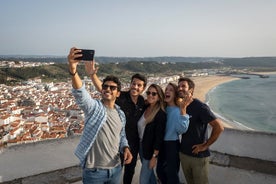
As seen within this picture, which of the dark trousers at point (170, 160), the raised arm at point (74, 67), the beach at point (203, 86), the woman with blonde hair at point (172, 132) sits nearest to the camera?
the raised arm at point (74, 67)

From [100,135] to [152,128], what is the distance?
0.58 metres

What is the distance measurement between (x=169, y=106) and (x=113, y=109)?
2.04 feet

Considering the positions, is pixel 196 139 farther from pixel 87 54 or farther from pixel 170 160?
pixel 87 54

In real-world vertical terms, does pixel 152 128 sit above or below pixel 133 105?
below

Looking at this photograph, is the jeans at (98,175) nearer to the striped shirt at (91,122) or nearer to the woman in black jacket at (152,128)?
the striped shirt at (91,122)

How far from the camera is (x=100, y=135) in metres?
1.87

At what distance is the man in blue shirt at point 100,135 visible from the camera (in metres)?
1.79

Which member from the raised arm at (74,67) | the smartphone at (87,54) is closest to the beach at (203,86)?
the smartphone at (87,54)

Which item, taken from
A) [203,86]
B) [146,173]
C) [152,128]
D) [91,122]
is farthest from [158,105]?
[203,86]

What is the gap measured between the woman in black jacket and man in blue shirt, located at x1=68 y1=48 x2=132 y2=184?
1.32 ft

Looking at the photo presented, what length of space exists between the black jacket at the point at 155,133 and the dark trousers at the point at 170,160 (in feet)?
0.27

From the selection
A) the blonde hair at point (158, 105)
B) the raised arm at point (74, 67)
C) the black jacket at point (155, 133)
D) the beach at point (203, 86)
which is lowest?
the beach at point (203, 86)

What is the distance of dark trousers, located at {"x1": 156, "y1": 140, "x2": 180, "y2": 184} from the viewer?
2377mm

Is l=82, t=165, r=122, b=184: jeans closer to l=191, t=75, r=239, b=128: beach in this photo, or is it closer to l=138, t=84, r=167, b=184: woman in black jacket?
l=138, t=84, r=167, b=184: woman in black jacket
